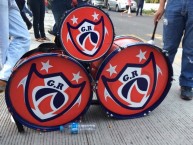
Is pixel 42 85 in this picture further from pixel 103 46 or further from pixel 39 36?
pixel 39 36

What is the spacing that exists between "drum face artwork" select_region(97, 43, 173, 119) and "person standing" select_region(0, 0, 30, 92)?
1.04 m

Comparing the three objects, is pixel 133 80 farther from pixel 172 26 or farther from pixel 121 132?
pixel 172 26

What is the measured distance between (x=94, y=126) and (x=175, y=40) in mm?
1545

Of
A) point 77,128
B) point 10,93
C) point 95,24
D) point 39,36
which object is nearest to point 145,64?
point 95,24

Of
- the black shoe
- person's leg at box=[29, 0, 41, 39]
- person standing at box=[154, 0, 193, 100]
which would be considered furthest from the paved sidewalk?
person's leg at box=[29, 0, 41, 39]

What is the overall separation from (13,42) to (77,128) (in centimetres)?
125

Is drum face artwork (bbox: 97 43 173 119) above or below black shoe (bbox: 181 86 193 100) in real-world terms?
above

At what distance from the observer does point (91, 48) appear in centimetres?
313

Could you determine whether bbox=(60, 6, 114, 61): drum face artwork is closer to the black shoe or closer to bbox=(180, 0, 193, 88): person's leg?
bbox=(180, 0, 193, 88): person's leg

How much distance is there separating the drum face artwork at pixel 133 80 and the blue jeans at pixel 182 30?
2.25 feet

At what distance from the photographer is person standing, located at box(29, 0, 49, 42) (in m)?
7.28

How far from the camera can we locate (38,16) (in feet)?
24.3

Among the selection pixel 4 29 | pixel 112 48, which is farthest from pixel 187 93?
pixel 4 29

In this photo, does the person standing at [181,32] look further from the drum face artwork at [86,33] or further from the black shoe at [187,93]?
the drum face artwork at [86,33]
